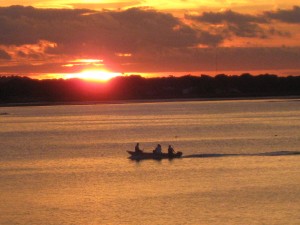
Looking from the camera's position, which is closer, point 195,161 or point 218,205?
point 218,205

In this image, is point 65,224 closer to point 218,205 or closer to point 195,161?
point 218,205

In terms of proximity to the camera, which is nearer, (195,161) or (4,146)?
(195,161)

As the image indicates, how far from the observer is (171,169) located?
32.9 m

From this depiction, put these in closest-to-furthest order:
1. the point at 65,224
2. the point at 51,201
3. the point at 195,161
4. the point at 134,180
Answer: the point at 65,224 → the point at 51,201 → the point at 134,180 → the point at 195,161

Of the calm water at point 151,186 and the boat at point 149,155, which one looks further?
the boat at point 149,155

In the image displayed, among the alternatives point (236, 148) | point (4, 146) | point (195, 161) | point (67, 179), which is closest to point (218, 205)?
point (67, 179)

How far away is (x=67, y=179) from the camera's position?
3034cm

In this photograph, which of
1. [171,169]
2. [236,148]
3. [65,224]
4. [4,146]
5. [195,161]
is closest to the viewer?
[65,224]

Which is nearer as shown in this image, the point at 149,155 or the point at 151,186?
the point at 151,186

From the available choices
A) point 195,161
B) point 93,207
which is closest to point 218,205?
point 93,207

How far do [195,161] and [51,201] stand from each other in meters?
12.1

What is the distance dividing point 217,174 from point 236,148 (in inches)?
515

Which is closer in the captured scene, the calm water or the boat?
the calm water

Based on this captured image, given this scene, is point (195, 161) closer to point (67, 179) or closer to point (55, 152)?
point (67, 179)
